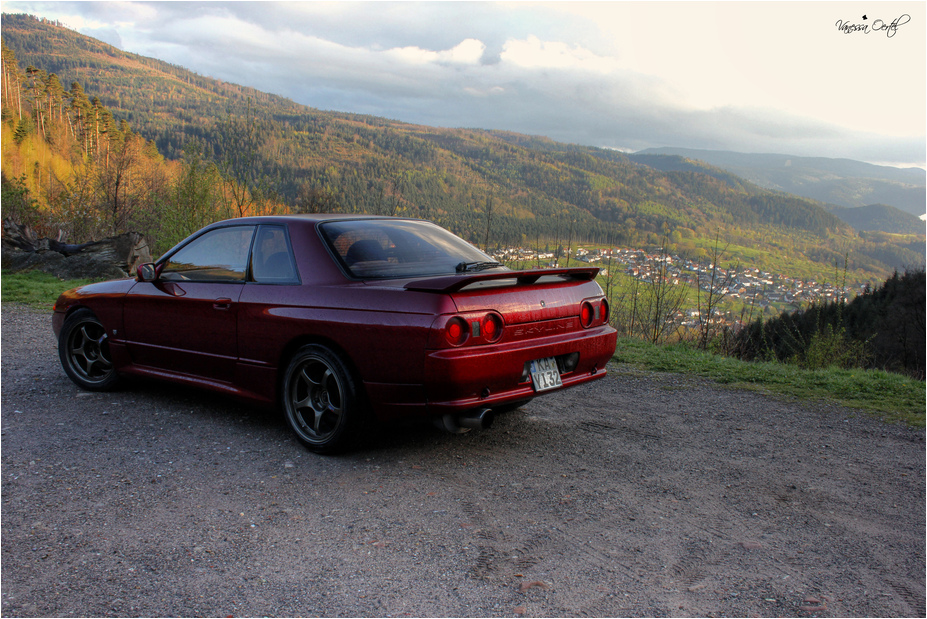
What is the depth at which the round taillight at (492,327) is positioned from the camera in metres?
3.58

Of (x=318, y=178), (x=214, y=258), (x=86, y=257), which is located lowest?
(x=86, y=257)

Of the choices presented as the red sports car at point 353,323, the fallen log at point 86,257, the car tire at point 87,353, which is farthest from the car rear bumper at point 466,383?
the fallen log at point 86,257

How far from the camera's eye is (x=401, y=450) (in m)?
4.15

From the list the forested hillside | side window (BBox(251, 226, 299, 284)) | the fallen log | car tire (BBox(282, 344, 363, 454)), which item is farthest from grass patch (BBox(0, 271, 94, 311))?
car tire (BBox(282, 344, 363, 454))

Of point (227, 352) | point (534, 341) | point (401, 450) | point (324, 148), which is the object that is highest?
point (324, 148)

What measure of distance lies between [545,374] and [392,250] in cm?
133

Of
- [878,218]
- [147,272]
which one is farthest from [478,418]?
[878,218]

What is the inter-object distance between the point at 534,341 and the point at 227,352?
2.22 meters

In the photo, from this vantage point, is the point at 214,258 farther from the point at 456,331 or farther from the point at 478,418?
the point at 478,418

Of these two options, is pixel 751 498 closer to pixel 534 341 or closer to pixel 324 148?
pixel 534 341

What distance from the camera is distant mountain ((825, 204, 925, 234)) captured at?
415 ft

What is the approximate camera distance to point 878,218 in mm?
132125

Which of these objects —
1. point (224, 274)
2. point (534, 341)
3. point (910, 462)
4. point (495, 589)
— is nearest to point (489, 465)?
point (534, 341)

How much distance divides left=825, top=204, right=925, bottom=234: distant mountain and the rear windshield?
143519 millimetres
